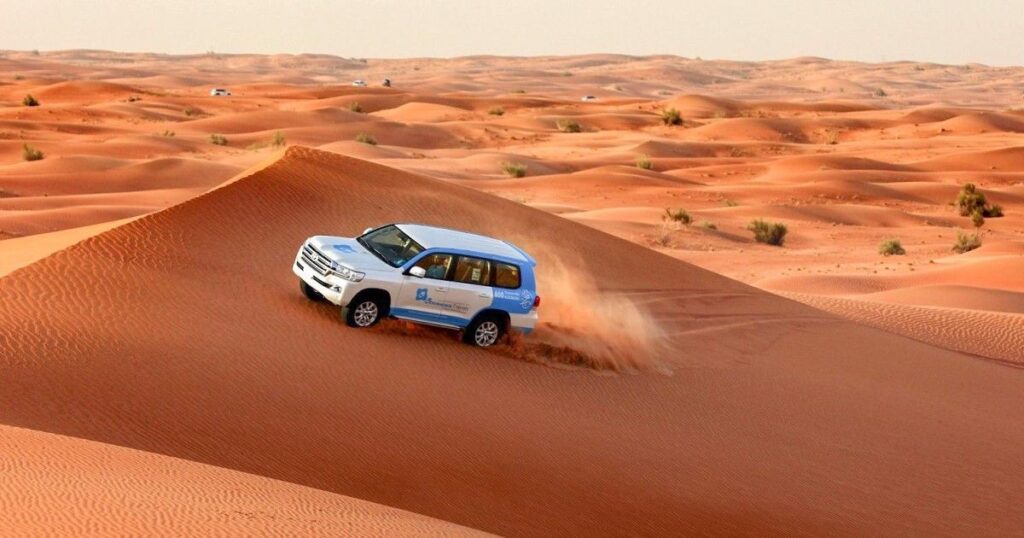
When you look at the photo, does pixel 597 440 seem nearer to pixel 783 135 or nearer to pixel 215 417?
pixel 215 417

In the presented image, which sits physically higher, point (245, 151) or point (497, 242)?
point (497, 242)

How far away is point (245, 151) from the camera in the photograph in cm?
4781

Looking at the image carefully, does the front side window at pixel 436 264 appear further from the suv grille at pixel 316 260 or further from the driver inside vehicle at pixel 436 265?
the suv grille at pixel 316 260

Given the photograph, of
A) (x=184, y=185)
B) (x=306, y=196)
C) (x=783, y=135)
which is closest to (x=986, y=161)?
(x=783, y=135)

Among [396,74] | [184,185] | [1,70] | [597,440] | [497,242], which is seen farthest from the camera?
[396,74]

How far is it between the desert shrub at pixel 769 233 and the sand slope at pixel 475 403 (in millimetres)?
15323

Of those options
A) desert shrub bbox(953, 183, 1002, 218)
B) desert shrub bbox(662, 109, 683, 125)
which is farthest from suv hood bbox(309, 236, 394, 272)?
desert shrub bbox(662, 109, 683, 125)

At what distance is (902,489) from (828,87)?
527 feet

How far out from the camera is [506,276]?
14.5m

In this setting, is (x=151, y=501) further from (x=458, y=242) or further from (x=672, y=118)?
(x=672, y=118)

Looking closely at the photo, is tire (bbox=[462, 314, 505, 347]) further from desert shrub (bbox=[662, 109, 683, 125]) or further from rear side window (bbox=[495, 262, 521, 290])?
desert shrub (bbox=[662, 109, 683, 125])

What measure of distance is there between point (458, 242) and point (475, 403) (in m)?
2.45

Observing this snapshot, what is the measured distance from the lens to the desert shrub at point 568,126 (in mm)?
68512

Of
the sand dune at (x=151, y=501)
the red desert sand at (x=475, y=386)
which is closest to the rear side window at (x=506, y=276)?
the red desert sand at (x=475, y=386)
